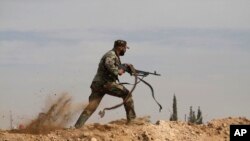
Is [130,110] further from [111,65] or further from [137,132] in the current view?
[111,65]

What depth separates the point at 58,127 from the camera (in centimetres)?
1602

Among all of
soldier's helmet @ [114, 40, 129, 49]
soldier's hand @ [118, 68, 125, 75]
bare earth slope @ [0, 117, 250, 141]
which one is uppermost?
soldier's helmet @ [114, 40, 129, 49]

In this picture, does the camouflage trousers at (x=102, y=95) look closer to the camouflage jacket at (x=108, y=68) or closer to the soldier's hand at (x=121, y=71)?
the camouflage jacket at (x=108, y=68)

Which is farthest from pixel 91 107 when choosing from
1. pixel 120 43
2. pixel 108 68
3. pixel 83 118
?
pixel 120 43

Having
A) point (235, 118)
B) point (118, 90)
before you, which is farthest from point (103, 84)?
point (235, 118)

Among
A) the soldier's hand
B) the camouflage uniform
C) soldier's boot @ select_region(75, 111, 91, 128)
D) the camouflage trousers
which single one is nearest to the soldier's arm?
the camouflage uniform

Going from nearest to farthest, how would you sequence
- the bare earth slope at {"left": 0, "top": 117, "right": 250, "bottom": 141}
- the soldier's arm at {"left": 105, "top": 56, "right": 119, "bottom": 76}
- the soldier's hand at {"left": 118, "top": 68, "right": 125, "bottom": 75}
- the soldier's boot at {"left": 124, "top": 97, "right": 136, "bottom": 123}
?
the bare earth slope at {"left": 0, "top": 117, "right": 250, "bottom": 141} < the soldier's arm at {"left": 105, "top": 56, "right": 119, "bottom": 76} < the soldier's hand at {"left": 118, "top": 68, "right": 125, "bottom": 75} < the soldier's boot at {"left": 124, "top": 97, "right": 136, "bottom": 123}

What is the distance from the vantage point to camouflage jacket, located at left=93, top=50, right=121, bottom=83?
15.0m

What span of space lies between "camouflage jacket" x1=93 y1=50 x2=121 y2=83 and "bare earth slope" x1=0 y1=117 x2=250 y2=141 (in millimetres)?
1013

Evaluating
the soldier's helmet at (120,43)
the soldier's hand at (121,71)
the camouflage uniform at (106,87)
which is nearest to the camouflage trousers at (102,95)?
the camouflage uniform at (106,87)

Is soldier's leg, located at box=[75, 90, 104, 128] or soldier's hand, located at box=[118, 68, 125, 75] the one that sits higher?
soldier's hand, located at box=[118, 68, 125, 75]

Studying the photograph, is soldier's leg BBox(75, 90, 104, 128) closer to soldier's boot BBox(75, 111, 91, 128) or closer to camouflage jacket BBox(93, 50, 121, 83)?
soldier's boot BBox(75, 111, 91, 128)

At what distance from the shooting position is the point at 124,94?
1522 centimetres

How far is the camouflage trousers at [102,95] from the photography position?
49.9 ft
